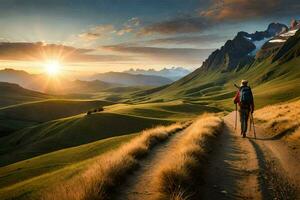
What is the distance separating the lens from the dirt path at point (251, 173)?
9.77m

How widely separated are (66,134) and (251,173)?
214ft

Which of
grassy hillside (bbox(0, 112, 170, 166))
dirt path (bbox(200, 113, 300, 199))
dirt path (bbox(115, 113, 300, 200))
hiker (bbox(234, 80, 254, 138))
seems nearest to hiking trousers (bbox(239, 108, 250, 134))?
hiker (bbox(234, 80, 254, 138))

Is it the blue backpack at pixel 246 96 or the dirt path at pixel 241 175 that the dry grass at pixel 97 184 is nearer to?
the dirt path at pixel 241 175

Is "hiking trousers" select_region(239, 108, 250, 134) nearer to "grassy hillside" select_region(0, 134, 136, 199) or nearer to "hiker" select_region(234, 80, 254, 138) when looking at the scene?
"hiker" select_region(234, 80, 254, 138)

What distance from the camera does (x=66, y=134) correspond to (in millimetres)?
72812

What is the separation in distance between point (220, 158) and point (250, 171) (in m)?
2.69

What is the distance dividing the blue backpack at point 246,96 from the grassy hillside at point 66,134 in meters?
49.6

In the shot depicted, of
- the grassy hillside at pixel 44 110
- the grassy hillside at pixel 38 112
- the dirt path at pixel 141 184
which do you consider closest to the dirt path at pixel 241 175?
the dirt path at pixel 141 184

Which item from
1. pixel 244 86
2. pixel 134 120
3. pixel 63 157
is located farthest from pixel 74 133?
pixel 244 86

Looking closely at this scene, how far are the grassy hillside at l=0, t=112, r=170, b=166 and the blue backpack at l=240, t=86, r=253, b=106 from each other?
49618 millimetres

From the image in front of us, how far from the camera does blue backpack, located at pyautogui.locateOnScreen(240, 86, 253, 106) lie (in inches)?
903

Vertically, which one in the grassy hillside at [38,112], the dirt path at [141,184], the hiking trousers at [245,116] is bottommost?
the grassy hillside at [38,112]

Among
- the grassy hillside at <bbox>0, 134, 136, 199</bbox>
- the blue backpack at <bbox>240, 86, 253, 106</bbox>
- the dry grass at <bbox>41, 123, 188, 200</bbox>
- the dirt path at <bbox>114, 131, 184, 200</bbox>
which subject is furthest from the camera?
the grassy hillside at <bbox>0, 134, 136, 199</bbox>

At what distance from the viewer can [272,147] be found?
1781 cm
